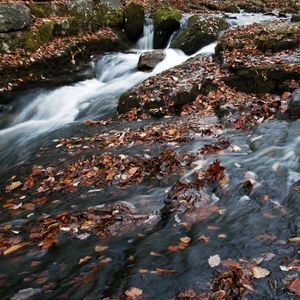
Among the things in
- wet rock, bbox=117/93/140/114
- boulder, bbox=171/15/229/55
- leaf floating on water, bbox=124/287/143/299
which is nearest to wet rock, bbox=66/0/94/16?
boulder, bbox=171/15/229/55

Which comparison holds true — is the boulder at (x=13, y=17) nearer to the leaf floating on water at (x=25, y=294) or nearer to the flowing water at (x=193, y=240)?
the flowing water at (x=193, y=240)

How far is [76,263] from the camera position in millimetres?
3588

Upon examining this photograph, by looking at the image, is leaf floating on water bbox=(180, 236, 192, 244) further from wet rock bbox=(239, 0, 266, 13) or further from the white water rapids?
wet rock bbox=(239, 0, 266, 13)

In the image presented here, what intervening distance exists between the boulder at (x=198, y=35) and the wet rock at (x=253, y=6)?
25.4ft

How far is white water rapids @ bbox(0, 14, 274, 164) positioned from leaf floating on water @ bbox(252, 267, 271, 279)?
6.50 meters

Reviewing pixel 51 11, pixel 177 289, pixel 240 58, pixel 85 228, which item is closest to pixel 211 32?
pixel 240 58

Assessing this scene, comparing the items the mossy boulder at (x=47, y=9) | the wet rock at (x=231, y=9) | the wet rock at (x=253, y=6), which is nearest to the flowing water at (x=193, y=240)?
the mossy boulder at (x=47, y=9)

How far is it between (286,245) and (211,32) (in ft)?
36.8

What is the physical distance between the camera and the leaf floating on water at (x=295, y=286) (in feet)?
9.05

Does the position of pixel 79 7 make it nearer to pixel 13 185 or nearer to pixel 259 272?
pixel 13 185

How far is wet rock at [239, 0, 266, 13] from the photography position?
20.4 meters

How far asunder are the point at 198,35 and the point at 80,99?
518 centimetres

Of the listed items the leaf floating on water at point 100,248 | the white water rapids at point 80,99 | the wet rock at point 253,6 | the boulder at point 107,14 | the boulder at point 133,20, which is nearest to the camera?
the leaf floating on water at point 100,248

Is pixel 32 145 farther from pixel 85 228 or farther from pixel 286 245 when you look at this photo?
pixel 286 245
